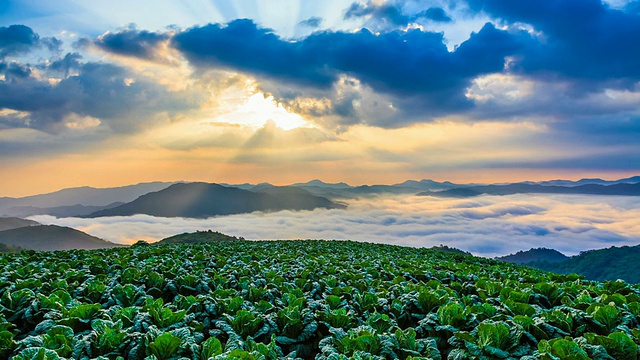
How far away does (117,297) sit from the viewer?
1040cm

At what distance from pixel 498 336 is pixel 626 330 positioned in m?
3.12

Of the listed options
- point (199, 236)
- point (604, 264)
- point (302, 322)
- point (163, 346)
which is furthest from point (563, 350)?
point (604, 264)

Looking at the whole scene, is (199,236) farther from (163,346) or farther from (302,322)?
(163,346)

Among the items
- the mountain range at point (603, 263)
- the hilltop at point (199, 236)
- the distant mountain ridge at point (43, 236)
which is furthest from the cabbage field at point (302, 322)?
the distant mountain ridge at point (43, 236)

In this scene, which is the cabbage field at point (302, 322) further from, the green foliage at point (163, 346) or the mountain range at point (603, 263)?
the mountain range at point (603, 263)

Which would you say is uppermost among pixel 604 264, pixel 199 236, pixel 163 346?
pixel 163 346

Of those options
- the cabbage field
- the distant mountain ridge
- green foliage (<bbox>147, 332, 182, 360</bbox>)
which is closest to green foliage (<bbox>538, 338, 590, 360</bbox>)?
the cabbage field

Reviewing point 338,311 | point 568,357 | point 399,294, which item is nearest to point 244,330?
point 338,311

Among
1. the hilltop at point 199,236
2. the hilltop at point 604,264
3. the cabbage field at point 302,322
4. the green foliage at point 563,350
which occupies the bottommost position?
the hilltop at point 604,264

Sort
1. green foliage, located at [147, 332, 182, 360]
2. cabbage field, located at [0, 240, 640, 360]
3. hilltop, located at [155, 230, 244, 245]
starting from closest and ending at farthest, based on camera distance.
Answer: green foliage, located at [147, 332, 182, 360]
cabbage field, located at [0, 240, 640, 360]
hilltop, located at [155, 230, 244, 245]

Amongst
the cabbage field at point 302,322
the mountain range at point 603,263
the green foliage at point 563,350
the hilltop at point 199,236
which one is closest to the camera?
the green foliage at point 563,350

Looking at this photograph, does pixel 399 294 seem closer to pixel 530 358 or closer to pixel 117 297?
pixel 530 358

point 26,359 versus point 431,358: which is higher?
point 26,359

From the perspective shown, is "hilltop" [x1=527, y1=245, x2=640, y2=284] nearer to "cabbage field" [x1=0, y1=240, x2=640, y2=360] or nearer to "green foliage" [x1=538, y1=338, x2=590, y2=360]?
"cabbage field" [x1=0, y1=240, x2=640, y2=360]
